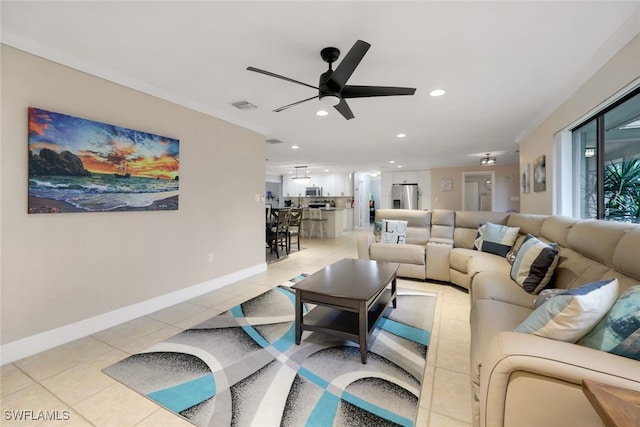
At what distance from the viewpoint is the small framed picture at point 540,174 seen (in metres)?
3.54

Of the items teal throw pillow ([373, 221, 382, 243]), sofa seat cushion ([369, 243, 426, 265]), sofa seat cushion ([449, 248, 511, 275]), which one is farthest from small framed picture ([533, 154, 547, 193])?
teal throw pillow ([373, 221, 382, 243])

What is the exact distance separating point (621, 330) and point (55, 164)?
3481 mm

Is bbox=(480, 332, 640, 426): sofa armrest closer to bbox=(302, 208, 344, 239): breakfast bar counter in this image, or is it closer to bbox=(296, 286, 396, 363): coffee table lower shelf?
bbox=(296, 286, 396, 363): coffee table lower shelf

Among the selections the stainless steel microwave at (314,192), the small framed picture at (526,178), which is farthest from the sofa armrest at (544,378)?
the stainless steel microwave at (314,192)

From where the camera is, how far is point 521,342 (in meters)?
0.96

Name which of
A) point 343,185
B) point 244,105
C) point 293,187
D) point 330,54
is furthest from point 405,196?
point 330,54

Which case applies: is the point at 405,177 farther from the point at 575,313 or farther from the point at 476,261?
the point at 575,313

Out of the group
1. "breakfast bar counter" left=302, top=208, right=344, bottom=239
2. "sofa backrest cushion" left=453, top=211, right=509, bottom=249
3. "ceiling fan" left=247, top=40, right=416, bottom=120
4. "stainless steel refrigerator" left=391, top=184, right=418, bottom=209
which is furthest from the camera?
"stainless steel refrigerator" left=391, top=184, right=418, bottom=209

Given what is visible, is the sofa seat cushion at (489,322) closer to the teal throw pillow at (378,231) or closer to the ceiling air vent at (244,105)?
the teal throw pillow at (378,231)

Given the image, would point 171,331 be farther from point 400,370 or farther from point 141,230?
point 400,370

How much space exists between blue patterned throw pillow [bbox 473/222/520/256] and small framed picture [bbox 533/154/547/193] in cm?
91

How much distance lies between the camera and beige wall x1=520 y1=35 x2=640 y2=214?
191cm

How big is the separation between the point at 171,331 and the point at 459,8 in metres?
3.29

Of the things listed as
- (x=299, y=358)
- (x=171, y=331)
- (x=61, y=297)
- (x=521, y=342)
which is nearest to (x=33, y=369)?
(x=61, y=297)
